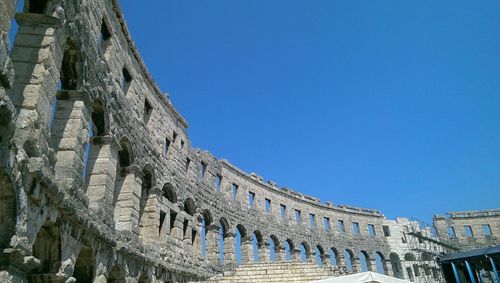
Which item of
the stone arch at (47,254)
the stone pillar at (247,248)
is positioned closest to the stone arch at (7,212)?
the stone arch at (47,254)

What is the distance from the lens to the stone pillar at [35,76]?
546 cm

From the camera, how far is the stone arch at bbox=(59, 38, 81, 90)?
26.1 feet

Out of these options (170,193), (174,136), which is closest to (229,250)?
(170,193)

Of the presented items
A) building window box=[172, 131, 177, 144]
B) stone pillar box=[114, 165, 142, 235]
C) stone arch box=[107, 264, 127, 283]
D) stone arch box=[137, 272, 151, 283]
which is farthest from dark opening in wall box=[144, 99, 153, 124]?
stone arch box=[107, 264, 127, 283]

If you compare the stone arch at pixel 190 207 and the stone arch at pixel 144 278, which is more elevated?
Result: the stone arch at pixel 190 207

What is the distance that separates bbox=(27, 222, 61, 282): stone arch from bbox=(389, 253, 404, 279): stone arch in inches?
1336

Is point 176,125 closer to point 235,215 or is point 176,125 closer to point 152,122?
point 152,122

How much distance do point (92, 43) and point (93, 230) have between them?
444 centimetres

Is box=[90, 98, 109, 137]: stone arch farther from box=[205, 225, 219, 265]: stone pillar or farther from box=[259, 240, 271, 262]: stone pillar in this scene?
box=[259, 240, 271, 262]: stone pillar

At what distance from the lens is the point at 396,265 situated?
35281 millimetres

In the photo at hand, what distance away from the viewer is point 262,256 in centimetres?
2386

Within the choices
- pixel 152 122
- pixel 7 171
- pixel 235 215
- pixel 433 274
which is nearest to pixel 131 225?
pixel 152 122

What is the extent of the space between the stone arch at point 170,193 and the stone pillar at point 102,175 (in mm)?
4812

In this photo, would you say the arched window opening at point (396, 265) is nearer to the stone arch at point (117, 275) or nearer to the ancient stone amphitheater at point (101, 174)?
the ancient stone amphitheater at point (101, 174)
